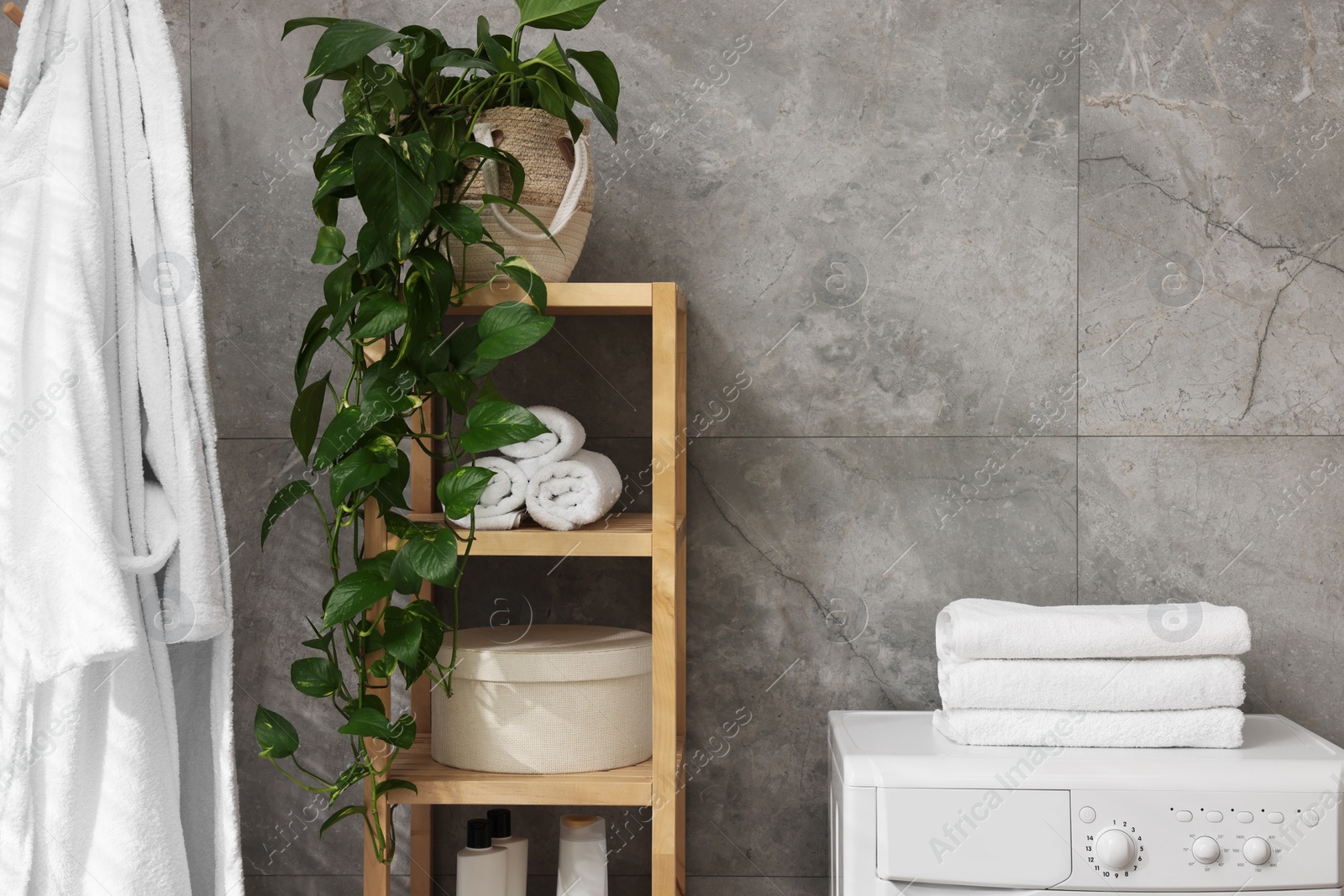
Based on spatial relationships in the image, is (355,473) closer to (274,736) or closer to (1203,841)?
(274,736)

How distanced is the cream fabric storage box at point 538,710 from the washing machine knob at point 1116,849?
47 cm

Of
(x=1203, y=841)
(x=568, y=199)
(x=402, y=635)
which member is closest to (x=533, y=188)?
(x=568, y=199)

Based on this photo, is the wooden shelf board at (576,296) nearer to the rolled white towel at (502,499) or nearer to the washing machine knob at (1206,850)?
the rolled white towel at (502,499)

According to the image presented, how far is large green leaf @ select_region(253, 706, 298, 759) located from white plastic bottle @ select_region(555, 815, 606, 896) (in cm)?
33

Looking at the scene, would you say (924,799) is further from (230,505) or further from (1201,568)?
(230,505)

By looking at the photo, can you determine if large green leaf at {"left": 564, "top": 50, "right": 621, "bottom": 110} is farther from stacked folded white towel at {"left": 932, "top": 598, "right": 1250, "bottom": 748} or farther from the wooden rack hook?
stacked folded white towel at {"left": 932, "top": 598, "right": 1250, "bottom": 748}

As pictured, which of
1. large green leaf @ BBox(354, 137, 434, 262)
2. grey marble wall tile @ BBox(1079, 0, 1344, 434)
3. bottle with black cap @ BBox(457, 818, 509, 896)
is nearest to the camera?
large green leaf @ BBox(354, 137, 434, 262)

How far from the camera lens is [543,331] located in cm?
92

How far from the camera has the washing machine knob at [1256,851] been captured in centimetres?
97

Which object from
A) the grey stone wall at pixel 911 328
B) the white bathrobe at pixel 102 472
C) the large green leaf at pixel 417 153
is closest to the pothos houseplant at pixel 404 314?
the large green leaf at pixel 417 153

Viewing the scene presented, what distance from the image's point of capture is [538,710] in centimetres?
104

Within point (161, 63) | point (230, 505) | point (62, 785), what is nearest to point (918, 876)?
point (62, 785)

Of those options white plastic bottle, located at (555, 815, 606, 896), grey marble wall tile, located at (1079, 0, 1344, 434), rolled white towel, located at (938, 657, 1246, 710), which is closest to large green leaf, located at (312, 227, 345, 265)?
white plastic bottle, located at (555, 815, 606, 896)

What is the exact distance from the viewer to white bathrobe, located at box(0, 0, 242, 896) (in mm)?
911
